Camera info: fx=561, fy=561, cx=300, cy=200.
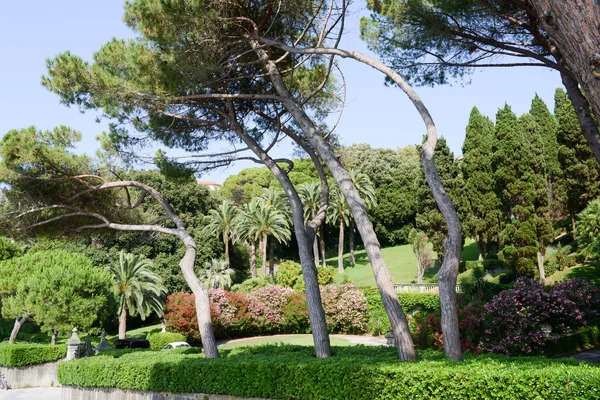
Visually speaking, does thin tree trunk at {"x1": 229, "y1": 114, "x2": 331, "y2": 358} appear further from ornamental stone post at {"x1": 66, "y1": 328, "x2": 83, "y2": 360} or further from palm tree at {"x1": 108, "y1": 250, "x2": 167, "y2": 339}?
palm tree at {"x1": 108, "y1": 250, "x2": 167, "y2": 339}

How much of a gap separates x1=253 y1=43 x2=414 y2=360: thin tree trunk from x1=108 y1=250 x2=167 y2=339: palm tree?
2143 centimetres

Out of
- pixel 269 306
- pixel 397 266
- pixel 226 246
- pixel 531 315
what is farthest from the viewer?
pixel 397 266

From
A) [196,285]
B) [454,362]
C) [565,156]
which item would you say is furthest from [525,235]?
[454,362]

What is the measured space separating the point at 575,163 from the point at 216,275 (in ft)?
71.6

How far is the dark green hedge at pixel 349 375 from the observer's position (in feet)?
22.3

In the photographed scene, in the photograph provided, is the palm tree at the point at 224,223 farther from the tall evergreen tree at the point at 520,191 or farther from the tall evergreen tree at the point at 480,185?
the tall evergreen tree at the point at 520,191

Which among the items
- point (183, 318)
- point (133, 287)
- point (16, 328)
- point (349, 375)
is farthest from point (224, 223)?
point (349, 375)

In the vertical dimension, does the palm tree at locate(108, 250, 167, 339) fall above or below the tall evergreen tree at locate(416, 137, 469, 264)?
below

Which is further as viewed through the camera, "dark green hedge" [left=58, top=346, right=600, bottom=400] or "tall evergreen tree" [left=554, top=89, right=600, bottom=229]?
"tall evergreen tree" [left=554, top=89, right=600, bottom=229]

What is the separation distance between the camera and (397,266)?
41250 mm

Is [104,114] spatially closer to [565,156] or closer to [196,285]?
[196,285]

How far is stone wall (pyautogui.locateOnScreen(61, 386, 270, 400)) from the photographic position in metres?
11.0

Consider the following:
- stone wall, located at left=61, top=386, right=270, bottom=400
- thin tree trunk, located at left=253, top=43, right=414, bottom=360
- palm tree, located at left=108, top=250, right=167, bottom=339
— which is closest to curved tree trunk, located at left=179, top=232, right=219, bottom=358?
stone wall, located at left=61, top=386, right=270, bottom=400

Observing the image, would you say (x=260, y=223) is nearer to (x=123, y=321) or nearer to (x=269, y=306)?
(x=269, y=306)
